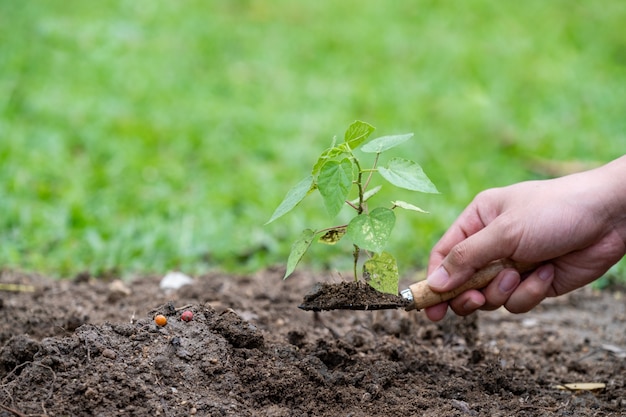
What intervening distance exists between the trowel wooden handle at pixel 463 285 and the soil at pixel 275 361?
9.2 inches

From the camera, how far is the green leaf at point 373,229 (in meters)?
2.29

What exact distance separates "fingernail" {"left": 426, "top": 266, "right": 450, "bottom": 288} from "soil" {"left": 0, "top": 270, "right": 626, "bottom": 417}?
31cm

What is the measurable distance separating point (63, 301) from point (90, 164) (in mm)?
2299

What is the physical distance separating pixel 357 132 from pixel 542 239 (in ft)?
2.31

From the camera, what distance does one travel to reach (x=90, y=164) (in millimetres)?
5543

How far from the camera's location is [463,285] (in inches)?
105

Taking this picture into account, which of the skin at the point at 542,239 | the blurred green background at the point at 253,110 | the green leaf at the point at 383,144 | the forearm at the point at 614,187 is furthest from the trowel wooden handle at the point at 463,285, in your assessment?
the blurred green background at the point at 253,110

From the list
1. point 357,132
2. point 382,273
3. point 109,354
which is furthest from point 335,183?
point 109,354

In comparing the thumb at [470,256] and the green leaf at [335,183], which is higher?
the green leaf at [335,183]

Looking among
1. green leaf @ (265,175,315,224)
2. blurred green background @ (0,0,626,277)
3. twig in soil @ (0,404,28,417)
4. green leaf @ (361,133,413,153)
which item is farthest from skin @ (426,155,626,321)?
blurred green background @ (0,0,626,277)

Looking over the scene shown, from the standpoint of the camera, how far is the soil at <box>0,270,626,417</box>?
2.23 m

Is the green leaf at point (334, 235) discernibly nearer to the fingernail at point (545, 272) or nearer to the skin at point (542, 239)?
the skin at point (542, 239)

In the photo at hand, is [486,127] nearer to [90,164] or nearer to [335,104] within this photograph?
[335,104]

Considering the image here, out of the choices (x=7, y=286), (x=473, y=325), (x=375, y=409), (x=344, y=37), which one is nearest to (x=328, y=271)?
(x=473, y=325)
